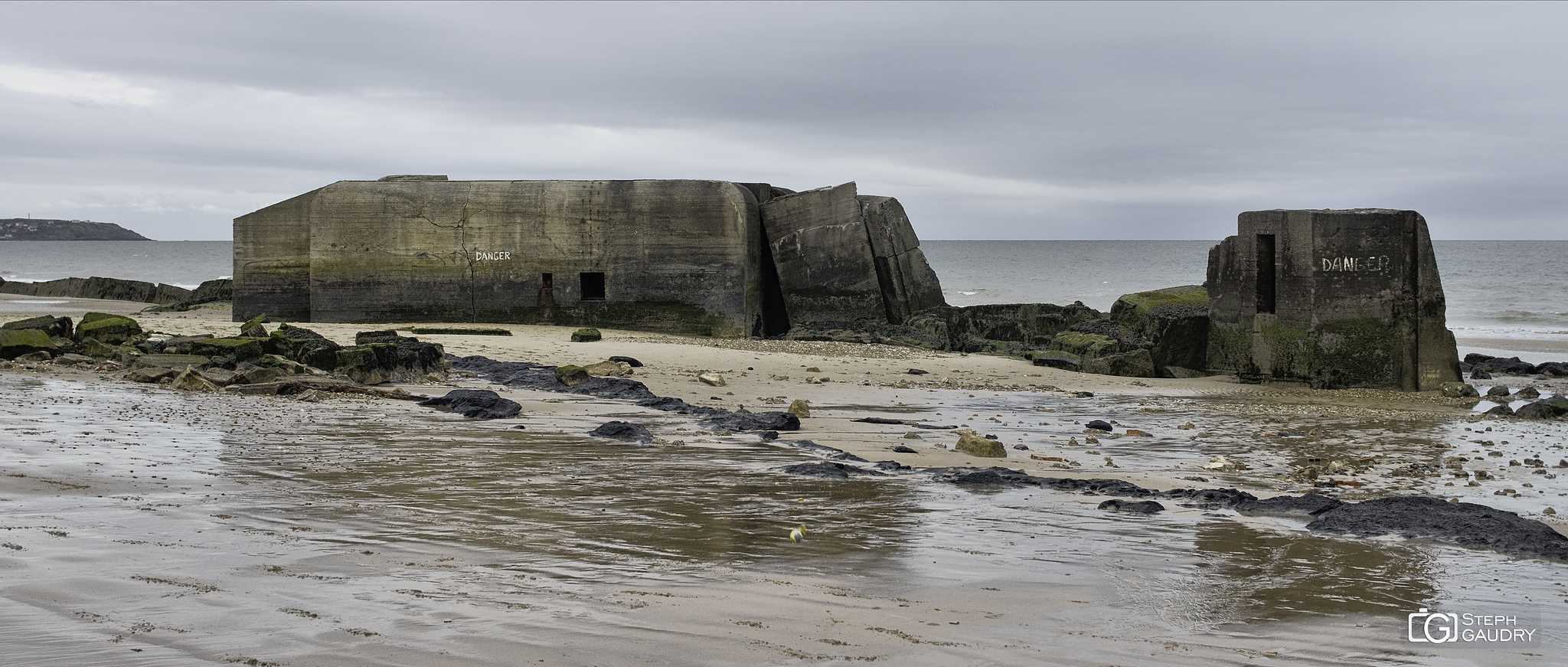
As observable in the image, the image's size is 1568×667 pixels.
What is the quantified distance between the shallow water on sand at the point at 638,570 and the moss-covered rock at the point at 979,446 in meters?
1.03

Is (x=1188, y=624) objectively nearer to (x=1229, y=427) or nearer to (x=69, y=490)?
(x=69, y=490)

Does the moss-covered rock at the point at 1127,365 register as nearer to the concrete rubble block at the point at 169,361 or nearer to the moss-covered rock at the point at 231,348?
the moss-covered rock at the point at 231,348

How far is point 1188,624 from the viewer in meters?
3.53

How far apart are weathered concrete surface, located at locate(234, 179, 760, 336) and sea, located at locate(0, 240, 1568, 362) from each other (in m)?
11.4

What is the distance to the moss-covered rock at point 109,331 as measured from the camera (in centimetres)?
1077

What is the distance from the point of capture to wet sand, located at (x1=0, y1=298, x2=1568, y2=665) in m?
3.23

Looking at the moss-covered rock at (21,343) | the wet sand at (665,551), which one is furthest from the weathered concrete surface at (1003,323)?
the moss-covered rock at (21,343)

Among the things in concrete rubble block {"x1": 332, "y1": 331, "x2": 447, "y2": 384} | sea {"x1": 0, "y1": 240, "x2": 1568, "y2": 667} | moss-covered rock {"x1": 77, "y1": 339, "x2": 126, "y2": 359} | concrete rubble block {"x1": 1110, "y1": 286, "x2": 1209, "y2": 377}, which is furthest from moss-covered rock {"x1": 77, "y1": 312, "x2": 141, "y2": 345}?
concrete rubble block {"x1": 1110, "y1": 286, "x2": 1209, "y2": 377}

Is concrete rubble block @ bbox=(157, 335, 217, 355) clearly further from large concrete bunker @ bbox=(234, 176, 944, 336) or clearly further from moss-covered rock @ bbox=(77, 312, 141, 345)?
large concrete bunker @ bbox=(234, 176, 944, 336)

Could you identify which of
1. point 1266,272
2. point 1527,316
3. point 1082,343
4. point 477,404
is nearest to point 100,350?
point 477,404

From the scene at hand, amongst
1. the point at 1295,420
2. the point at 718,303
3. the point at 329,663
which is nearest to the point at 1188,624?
the point at 329,663

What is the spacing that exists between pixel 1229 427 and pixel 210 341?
327 inches

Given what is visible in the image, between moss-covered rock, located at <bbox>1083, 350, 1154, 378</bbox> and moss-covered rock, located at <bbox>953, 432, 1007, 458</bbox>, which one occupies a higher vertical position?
moss-covered rock, located at <bbox>1083, 350, 1154, 378</bbox>

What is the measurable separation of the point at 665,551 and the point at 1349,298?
8663 millimetres
